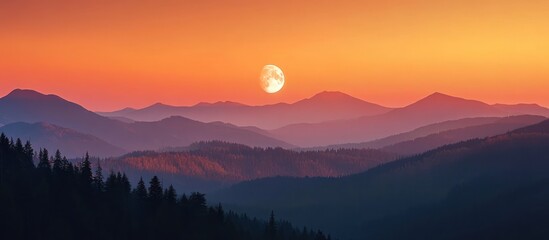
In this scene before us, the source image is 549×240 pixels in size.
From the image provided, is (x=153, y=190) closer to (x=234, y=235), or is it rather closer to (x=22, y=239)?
(x=234, y=235)

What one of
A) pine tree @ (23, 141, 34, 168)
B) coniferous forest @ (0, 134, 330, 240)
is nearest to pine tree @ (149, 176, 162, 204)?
coniferous forest @ (0, 134, 330, 240)

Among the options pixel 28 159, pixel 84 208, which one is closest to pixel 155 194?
pixel 84 208

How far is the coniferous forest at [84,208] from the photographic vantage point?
106688 millimetres

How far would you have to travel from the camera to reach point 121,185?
13000 cm

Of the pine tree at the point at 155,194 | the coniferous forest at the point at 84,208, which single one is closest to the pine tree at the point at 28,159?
the coniferous forest at the point at 84,208

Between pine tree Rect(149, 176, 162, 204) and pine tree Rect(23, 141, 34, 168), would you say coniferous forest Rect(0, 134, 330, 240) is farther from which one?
pine tree Rect(23, 141, 34, 168)

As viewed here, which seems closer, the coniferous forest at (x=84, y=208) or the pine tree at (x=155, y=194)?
the coniferous forest at (x=84, y=208)

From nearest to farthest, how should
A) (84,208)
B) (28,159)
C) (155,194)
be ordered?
(84,208) < (155,194) < (28,159)

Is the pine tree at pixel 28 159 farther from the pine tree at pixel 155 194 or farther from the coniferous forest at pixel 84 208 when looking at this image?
the pine tree at pixel 155 194

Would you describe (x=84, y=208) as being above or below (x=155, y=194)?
below

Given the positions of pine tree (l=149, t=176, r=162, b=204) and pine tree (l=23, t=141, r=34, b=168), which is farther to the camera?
pine tree (l=149, t=176, r=162, b=204)

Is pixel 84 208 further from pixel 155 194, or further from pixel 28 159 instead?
pixel 28 159

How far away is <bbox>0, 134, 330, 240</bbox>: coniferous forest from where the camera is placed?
106688 mm

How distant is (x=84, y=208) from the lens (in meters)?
116
